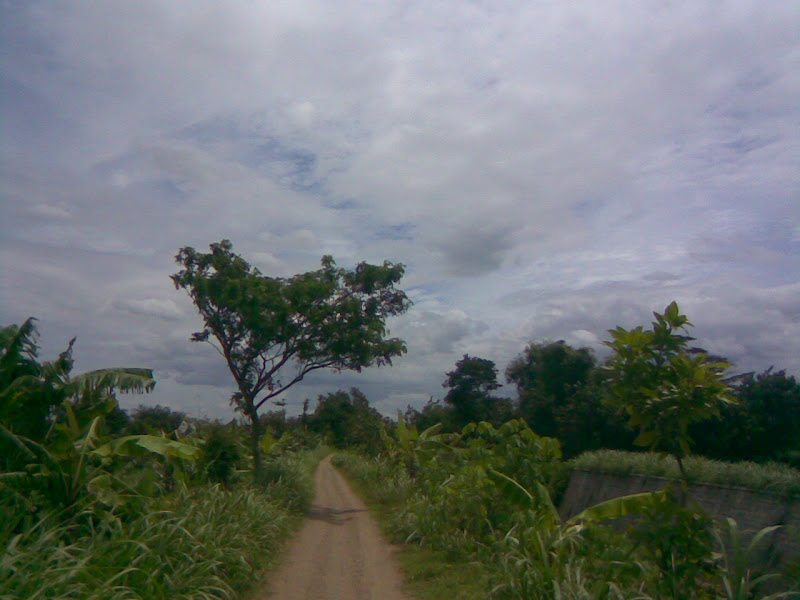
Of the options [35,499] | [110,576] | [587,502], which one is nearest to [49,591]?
[110,576]

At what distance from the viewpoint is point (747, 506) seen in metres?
10.8

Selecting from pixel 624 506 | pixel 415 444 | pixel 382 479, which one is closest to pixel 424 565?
pixel 624 506

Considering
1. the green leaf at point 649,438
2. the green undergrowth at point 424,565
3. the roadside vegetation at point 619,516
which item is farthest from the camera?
the green undergrowth at point 424,565

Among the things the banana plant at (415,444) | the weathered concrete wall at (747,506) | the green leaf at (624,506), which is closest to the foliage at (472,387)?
the banana plant at (415,444)

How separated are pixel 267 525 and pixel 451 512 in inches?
152

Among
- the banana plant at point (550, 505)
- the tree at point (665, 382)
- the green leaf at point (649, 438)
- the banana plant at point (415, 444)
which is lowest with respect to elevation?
the banana plant at point (550, 505)

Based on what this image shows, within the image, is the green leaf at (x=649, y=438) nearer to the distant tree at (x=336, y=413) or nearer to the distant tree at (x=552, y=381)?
the distant tree at (x=552, y=381)

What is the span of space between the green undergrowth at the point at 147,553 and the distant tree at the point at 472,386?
624 inches

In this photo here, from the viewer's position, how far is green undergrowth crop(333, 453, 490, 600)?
33.1 feet

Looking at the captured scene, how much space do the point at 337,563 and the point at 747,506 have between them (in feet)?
24.2

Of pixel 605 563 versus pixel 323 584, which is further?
pixel 323 584

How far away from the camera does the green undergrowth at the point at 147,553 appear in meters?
6.26

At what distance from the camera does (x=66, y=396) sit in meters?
9.30

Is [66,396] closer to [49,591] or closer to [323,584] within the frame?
[49,591]
